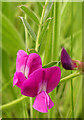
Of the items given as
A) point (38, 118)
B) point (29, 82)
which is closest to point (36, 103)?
point (29, 82)

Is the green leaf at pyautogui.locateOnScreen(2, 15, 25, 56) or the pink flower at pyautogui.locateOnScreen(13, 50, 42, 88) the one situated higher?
the green leaf at pyautogui.locateOnScreen(2, 15, 25, 56)

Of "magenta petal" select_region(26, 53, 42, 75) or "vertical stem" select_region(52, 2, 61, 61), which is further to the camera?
"vertical stem" select_region(52, 2, 61, 61)

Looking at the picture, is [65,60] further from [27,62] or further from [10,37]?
[10,37]

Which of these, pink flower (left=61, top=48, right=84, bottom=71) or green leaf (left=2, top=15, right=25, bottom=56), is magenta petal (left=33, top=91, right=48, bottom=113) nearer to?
pink flower (left=61, top=48, right=84, bottom=71)

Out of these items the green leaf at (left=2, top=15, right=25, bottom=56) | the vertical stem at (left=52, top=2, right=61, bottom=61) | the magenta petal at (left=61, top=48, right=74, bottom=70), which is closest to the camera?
the magenta petal at (left=61, top=48, right=74, bottom=70)

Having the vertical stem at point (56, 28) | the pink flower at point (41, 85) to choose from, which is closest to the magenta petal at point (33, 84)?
the pink flower at point (41, 85)

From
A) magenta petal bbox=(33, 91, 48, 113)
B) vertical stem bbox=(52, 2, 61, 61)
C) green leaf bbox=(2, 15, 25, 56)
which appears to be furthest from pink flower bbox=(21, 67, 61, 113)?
green leaf bbox=(2, 15, 25, 56)

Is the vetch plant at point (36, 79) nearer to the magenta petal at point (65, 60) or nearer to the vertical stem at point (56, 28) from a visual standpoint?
the magenta petal at point (65, 60)

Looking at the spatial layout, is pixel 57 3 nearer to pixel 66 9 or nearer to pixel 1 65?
pixel 66 9
